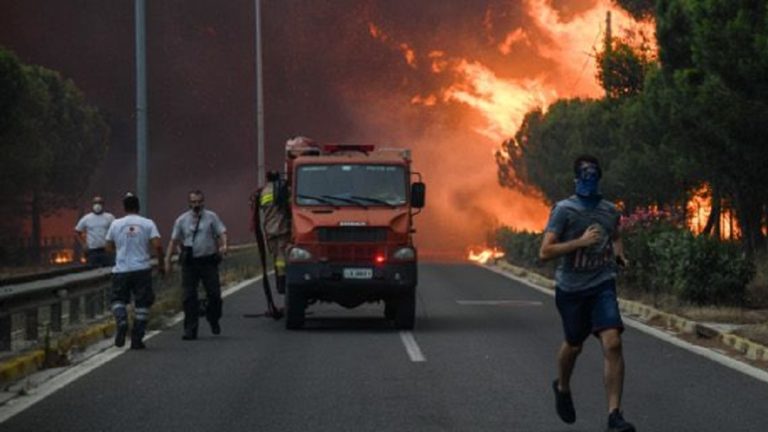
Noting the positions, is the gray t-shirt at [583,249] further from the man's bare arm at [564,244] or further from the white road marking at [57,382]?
the white road marking at [57,382]

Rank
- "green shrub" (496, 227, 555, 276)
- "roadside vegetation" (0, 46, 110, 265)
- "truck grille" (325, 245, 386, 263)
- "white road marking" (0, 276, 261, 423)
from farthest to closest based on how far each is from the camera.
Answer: "roadside vegetation" (0, 46, 110, 265) < "green shrub" (496, 227, 555, 276) < "truck grille" (325, 245, 386, 263) < "white road marking" (0, 276, 261, 423)

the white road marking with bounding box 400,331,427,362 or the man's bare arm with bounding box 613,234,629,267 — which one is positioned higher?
the man's bare arm with bounding box 613,234,629,267

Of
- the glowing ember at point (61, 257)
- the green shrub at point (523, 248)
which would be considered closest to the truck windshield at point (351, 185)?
the green shrub at point (523, 248)

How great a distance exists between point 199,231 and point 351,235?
7.43 feet

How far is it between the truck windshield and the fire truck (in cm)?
1

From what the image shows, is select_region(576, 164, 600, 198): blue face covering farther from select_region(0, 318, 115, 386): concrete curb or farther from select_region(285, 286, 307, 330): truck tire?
select_region(285, 286, 307, 330): truck tire

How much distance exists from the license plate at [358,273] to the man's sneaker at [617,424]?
945 centimetres

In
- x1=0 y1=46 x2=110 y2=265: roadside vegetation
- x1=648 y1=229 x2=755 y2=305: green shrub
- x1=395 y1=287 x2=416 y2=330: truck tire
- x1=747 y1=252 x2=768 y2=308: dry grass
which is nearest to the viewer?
x1=395 y1=287 x2=416 y2=330: truck tire

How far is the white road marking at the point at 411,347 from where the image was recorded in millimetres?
14617

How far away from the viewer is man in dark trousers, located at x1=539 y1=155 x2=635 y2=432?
905 centimetres

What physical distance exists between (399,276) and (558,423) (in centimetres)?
826

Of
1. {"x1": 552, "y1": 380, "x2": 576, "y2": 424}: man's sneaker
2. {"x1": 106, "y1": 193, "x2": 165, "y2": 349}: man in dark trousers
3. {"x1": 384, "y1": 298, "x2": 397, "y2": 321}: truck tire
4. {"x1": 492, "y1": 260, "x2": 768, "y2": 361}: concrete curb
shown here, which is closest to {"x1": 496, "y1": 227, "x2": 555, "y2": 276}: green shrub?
{"x1": 492, "y1": 260, "x2": 768, "y2": 361}: concrete curb

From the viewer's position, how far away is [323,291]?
18344mm

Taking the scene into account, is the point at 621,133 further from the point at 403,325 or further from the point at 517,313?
the point at 403,325
